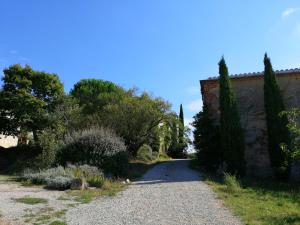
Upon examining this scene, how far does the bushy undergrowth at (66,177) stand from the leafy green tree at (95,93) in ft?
44.8

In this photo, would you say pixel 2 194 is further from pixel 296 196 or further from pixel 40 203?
pixel 296 196

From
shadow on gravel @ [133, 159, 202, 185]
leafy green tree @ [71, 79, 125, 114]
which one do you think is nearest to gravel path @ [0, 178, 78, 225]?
shadow on gravel @ [133, 159, 202, 185]

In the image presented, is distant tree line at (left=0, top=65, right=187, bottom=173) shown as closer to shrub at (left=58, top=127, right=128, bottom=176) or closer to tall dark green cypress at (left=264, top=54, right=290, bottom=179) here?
shrub at (left=58, top=127, right=128, bottom=176)

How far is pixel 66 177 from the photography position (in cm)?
1349

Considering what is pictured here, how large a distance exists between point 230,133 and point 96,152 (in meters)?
7.27

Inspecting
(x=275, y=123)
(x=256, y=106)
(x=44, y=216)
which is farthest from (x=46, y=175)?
(x=256, y=106)

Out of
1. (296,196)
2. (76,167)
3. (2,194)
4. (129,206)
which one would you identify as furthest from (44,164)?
(296,196)

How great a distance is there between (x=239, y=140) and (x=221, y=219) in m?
11.8

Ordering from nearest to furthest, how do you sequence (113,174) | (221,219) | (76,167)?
(221,219), (76,167), (113,174)

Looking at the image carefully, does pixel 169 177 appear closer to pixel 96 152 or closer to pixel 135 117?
pixel 96 152

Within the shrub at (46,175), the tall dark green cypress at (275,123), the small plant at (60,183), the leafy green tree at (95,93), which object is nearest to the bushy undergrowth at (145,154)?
the leafy green tree at (95,93)

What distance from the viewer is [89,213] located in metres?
8.32

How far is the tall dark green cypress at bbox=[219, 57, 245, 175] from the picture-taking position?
18.7m

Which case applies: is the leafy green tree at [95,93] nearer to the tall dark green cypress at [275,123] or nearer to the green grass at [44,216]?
the tall dark green cypress at [275,123]
